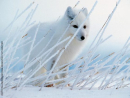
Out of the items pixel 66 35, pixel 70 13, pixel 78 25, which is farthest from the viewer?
pixel 70 13

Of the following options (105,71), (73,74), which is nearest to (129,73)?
(105,71)

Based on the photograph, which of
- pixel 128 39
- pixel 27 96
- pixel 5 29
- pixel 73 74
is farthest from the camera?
pixel 128 39

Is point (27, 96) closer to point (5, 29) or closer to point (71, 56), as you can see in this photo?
point (5, 29)

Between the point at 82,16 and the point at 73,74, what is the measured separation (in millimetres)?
1757

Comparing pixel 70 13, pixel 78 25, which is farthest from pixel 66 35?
pixel 70 13

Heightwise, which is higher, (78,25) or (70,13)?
(70,13)

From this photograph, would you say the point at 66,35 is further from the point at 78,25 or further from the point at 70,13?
the point at 70,13

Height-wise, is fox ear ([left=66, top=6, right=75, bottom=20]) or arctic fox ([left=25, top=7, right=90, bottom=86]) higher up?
fox ear ([left=66, top=6, right=75, bottom=20])

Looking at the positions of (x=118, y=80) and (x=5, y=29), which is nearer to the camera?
(x=5, y=29)

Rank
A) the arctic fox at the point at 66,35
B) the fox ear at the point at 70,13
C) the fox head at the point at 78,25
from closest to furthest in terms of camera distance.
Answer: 1. the fox head at the point at 78,25
2. the arctic fox at the point at 66,35
3. the fox ear at the point at 70,13

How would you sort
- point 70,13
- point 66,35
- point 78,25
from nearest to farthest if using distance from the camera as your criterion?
point 78,25 < point 66,35 < point 70,13

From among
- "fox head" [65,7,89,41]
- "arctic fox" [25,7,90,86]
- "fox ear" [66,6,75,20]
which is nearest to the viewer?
"fox head" [65,7,89,41]

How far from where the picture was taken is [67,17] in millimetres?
3426

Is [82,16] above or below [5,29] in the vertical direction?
above
